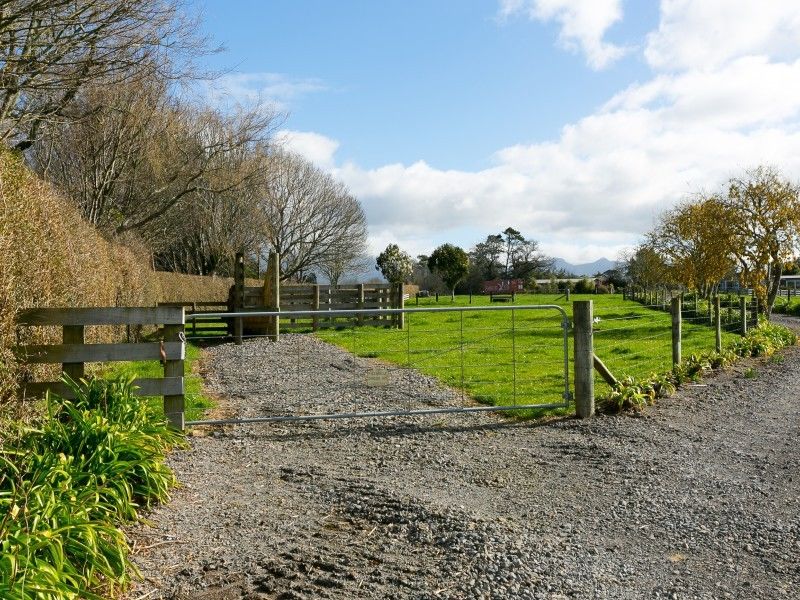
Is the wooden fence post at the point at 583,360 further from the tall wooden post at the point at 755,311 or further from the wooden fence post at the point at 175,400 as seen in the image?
the tall wooden post at the point at 755,311

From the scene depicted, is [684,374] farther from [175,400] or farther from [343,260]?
[343,260]

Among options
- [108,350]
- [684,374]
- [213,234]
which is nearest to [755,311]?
[684,374]

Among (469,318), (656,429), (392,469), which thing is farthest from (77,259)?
(469,318)

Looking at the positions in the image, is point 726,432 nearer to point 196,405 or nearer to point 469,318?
point 196,405

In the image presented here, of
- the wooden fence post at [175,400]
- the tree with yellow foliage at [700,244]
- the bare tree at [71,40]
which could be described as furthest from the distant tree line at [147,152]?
the tree with yellow foliage at [700,244]

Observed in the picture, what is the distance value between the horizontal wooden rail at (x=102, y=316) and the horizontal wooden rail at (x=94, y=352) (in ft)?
0.75

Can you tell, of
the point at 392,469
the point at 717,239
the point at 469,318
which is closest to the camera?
the point at 392,469

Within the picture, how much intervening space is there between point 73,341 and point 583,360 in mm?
5394

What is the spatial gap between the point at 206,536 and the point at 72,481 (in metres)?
0.89

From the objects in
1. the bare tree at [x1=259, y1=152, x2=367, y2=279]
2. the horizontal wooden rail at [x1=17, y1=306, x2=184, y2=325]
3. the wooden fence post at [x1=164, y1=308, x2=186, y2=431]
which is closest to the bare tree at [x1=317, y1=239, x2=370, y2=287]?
the bare tree at [x1=259, y1=152, x2=367, y2=279]

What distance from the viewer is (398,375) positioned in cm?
1198

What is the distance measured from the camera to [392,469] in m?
6.24

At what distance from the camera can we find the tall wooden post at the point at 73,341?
694 centimetres

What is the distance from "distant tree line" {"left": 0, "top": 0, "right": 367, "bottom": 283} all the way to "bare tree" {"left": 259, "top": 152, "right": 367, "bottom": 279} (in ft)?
0.25
